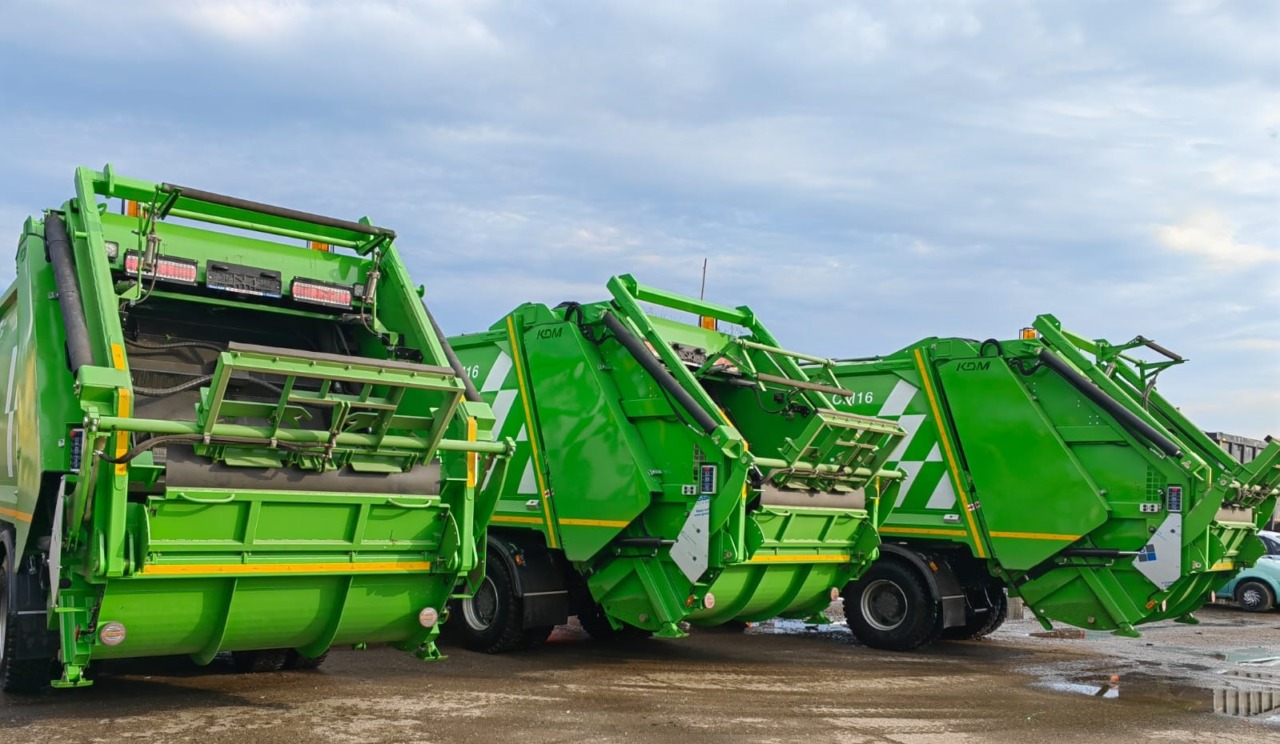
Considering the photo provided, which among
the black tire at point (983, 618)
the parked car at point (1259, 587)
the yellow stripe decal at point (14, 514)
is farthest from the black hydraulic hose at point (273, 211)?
the parked car at point (1259, 587)

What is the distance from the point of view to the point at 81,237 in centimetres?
646

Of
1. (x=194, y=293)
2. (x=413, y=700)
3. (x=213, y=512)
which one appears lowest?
(x=413, y=700)

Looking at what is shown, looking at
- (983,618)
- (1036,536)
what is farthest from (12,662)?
(983,618)

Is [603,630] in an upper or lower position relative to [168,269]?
lower

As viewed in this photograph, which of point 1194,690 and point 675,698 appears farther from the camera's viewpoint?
point 1194,690

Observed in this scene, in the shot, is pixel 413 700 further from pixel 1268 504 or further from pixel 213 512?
pixel 1268 504

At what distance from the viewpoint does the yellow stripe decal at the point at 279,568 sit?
18.7 feet

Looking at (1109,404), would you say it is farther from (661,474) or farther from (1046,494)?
(661,474)

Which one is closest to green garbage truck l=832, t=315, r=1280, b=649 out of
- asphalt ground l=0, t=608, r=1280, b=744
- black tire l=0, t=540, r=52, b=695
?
asphalt ground l=0, t=608, r=1280, b=744

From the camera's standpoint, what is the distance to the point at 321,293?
734 cm

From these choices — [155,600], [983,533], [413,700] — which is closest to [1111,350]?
[983,533]

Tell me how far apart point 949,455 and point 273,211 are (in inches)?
263

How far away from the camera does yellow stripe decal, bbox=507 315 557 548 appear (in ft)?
31.1

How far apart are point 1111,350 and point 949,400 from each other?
1729mm
